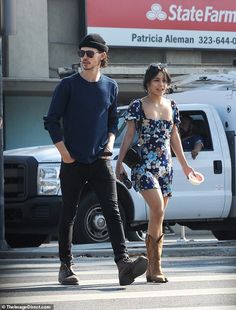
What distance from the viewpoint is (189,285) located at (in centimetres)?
738

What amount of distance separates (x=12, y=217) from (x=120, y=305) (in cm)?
565

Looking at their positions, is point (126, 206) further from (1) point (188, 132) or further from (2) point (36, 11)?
(2) point (36, 11)

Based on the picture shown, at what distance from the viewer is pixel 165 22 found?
79.9 feet

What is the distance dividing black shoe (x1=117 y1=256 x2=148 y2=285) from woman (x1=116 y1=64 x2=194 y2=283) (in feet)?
1.60

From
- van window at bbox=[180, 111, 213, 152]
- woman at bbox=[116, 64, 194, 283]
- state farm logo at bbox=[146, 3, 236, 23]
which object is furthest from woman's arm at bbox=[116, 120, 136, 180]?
state farm logo at bbox=[146, 3, 236, 23]

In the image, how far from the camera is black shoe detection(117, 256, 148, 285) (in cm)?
690

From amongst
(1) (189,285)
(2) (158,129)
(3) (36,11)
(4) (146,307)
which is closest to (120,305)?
(4) (146,307)

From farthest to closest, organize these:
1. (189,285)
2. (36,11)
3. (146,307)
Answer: (36,11) < (189,285) < (146,307)

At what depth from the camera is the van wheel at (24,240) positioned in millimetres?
12523

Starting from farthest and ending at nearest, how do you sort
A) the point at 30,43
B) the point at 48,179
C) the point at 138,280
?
the point at 30,43, the point at 48,179, the point at 138,280

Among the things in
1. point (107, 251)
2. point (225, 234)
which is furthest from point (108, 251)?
point (225, 234)

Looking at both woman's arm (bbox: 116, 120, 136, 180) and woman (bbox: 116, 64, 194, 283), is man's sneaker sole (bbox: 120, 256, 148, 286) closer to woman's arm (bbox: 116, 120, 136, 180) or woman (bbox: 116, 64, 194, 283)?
woman (bbox: 116, 64, 194, 283)

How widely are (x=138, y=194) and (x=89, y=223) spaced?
73cm

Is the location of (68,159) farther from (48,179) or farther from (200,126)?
(200,126)
